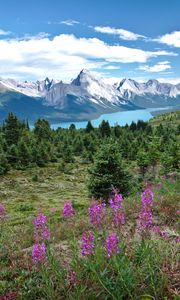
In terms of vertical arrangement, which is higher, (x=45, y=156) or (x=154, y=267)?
(x=154, y=267)

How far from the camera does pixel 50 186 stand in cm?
4675

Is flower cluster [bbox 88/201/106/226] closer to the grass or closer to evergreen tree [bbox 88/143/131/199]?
the grass

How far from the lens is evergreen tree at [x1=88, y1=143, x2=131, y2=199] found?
26656 mm

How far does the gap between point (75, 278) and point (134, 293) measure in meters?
1.14

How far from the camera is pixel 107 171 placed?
1064 inches

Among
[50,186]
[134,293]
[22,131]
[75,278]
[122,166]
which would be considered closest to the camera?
[134,293]

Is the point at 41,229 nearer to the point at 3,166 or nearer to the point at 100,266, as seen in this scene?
the point at 100,266

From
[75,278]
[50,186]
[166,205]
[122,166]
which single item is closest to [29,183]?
[50,186]

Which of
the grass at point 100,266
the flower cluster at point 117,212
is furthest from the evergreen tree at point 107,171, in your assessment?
the flower cluster at point 117,212

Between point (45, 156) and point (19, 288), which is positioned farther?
point (45, 156)

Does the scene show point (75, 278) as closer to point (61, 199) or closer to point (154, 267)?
point (154, 267)

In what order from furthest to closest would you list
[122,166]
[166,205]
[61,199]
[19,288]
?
[61,199], [122,166], [166,205], [19,288]

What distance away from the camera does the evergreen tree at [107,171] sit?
2666 cm

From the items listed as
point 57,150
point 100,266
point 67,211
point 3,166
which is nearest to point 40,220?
point 67,211
